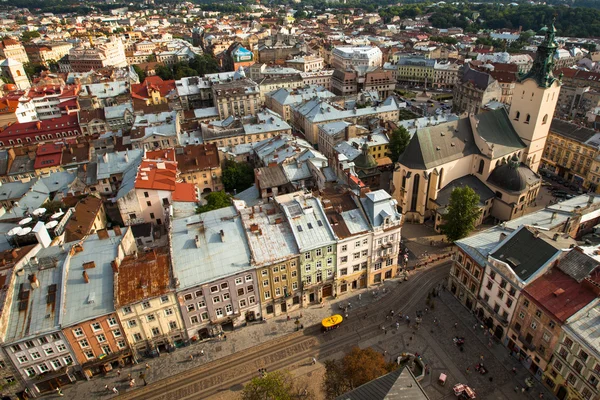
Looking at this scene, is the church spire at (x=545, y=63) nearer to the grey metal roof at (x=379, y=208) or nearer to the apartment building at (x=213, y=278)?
the grey metal roof at (x=379, y=208)

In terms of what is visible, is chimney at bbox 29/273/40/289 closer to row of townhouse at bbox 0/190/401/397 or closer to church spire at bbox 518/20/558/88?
row of townhouse at bbox 0/190/401/397

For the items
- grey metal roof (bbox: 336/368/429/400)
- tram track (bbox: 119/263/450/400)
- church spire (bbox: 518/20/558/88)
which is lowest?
tram track (bbox: 119/263/450/400)

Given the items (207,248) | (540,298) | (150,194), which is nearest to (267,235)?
(207,248)

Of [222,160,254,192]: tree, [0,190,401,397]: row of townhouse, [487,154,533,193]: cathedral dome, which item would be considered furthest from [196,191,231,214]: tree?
[487,154,533,193]: cathedral dome

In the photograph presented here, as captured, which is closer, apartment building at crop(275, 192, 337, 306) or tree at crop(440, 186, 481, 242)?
apartment building at crop(275, 192, 337, 306)

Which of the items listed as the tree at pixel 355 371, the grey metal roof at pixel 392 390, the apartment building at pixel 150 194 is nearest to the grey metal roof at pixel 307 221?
the tree at pixel 355 371

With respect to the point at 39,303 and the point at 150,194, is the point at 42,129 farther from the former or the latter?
the point at 39,303
